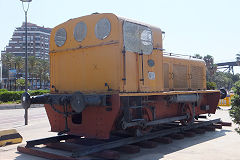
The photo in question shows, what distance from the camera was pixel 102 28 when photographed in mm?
6516

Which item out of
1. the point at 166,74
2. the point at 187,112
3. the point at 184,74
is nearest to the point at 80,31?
the point at 166,74

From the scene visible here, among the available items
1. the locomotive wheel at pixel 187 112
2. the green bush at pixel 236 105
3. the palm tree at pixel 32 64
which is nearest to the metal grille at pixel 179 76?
the locomotive wheel at pixel 187 112

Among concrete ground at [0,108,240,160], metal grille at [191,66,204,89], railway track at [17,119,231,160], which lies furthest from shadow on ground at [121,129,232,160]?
metal grille at [191,66,204,89]

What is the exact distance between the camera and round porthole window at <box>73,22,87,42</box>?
6.87m

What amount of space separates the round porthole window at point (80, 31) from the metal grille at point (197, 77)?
5.06m

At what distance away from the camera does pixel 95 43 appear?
21.7ft

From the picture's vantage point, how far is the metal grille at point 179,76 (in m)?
9.18

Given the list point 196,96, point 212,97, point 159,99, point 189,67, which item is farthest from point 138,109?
point 212,97

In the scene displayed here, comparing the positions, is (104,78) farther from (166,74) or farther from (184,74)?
(184,74)

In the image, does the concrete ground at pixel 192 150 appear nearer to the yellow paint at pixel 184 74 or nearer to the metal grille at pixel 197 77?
the yellow paint at pixel 184 74

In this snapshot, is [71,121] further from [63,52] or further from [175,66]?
[175,66]

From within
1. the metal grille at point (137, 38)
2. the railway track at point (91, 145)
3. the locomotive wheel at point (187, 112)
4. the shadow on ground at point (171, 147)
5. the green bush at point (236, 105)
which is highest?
the metal grille at point (137, 38)

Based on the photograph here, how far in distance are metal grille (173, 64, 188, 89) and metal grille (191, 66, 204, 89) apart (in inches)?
20.7

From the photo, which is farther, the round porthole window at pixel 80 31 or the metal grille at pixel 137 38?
the round porthole window at pixel 80 31
